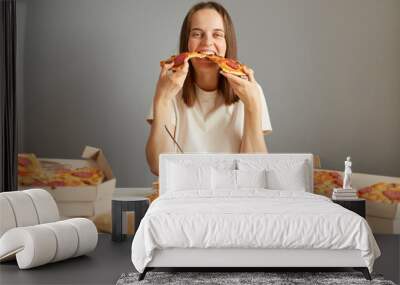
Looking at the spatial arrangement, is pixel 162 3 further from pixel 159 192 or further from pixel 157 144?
pixel 159 192

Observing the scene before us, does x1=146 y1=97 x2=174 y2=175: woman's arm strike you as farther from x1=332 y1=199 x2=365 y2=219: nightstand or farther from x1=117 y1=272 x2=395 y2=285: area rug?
x1=117 y1=272 x2=395 y2=285: area rug

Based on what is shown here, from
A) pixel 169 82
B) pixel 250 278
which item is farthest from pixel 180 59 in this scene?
pixel 250 278

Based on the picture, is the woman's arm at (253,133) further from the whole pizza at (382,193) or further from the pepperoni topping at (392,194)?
the pepperoni topping at (392,194)

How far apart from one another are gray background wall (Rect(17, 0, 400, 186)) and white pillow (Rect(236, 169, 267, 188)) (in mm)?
894

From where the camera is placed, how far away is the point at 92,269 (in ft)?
17.3

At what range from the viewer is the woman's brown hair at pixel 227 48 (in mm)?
7082

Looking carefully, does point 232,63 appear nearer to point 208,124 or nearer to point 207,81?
point 207,81

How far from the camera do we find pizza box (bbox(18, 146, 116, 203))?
7254mm

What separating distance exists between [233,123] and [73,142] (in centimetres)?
169

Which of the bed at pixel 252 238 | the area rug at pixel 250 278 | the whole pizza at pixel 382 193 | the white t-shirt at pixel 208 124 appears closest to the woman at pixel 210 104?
the white t-shirt at pixel 208 124

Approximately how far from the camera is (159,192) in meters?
6.80

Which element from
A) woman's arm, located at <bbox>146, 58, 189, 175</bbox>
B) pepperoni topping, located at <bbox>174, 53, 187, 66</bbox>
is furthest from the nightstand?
pepperoni topping, located at <bbox>174, 53, 187, 66</bbox>

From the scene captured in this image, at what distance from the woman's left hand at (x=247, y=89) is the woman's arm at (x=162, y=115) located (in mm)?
554

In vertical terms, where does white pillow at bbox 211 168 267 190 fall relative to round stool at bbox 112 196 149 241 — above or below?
above
